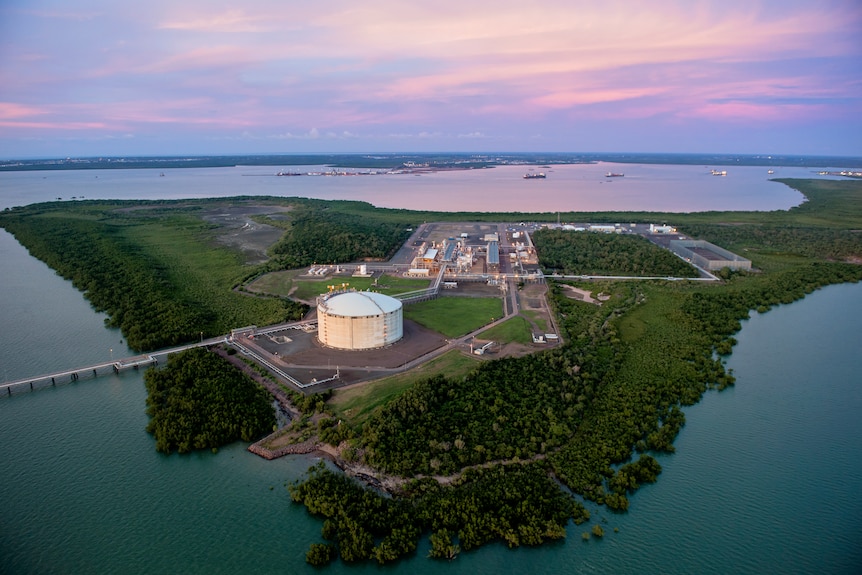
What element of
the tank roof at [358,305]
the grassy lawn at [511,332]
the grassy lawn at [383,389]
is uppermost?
the tank roof at [358,305]

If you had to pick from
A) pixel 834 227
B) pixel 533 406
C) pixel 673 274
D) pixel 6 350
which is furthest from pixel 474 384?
pixel 834 227

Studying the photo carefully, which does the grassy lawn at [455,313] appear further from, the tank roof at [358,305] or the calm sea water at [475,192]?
the calm sea water at [475,192]

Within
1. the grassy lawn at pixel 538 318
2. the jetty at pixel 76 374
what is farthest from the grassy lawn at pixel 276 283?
the grassy lawn at pixel 538 318

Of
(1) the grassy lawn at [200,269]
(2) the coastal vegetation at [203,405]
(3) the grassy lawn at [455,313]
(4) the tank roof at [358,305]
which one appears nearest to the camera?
(2) the coastal vegetation at [203,405]

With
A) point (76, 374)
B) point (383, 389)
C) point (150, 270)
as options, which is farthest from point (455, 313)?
point (150, 270)

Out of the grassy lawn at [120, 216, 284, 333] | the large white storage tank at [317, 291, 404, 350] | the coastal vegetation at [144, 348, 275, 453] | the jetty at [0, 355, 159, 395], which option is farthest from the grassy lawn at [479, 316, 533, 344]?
the jetty at [0, 355, 159, 395]
